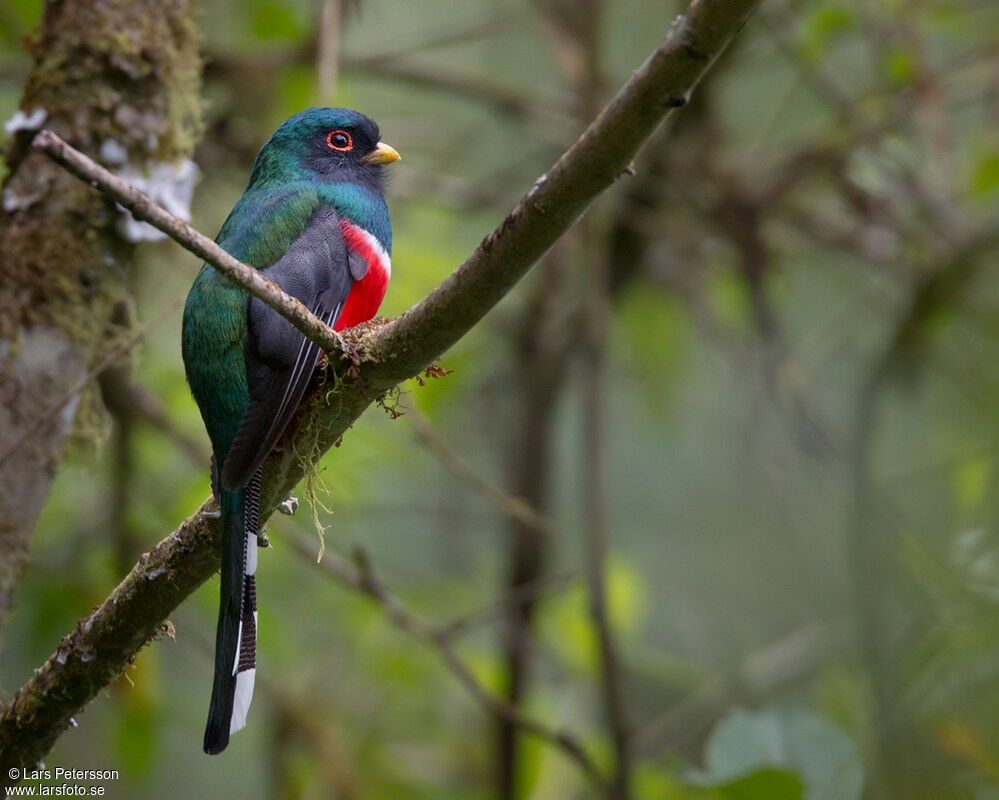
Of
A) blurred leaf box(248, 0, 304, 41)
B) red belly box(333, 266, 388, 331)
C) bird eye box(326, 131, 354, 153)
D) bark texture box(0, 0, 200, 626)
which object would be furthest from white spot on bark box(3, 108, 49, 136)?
blurred leaf box(248, 0, 304, 41)

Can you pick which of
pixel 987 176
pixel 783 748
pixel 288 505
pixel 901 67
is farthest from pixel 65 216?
pixel 901 67

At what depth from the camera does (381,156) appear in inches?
123

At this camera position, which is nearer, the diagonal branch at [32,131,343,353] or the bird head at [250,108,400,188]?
the diagonal branch at [32,131,343,353]

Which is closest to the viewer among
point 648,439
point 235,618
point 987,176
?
point 235,618

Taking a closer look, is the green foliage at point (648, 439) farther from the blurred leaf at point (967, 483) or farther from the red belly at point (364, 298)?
the red belly at point (364, 298)

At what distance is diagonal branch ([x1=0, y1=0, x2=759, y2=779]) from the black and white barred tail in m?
0.07

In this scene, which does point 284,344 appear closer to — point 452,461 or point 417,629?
point 452,461

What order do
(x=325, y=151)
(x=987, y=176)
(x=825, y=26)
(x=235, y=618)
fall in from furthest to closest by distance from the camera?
(x=825, y=26) < (x=987, y=176) < (x=325, y=151) < (x=235, y=618)

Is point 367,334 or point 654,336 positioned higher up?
point 654,336

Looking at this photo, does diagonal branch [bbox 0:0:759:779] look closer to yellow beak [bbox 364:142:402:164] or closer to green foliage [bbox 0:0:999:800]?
green foliage [bbox 0:0:999:800]

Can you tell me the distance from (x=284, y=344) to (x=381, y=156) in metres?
1.01

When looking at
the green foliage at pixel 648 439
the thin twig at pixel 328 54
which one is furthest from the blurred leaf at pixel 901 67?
the thin twig at pixel 328 54

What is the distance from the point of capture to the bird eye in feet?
10.0

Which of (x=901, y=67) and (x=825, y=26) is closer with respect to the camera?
(x=825, y=26)
